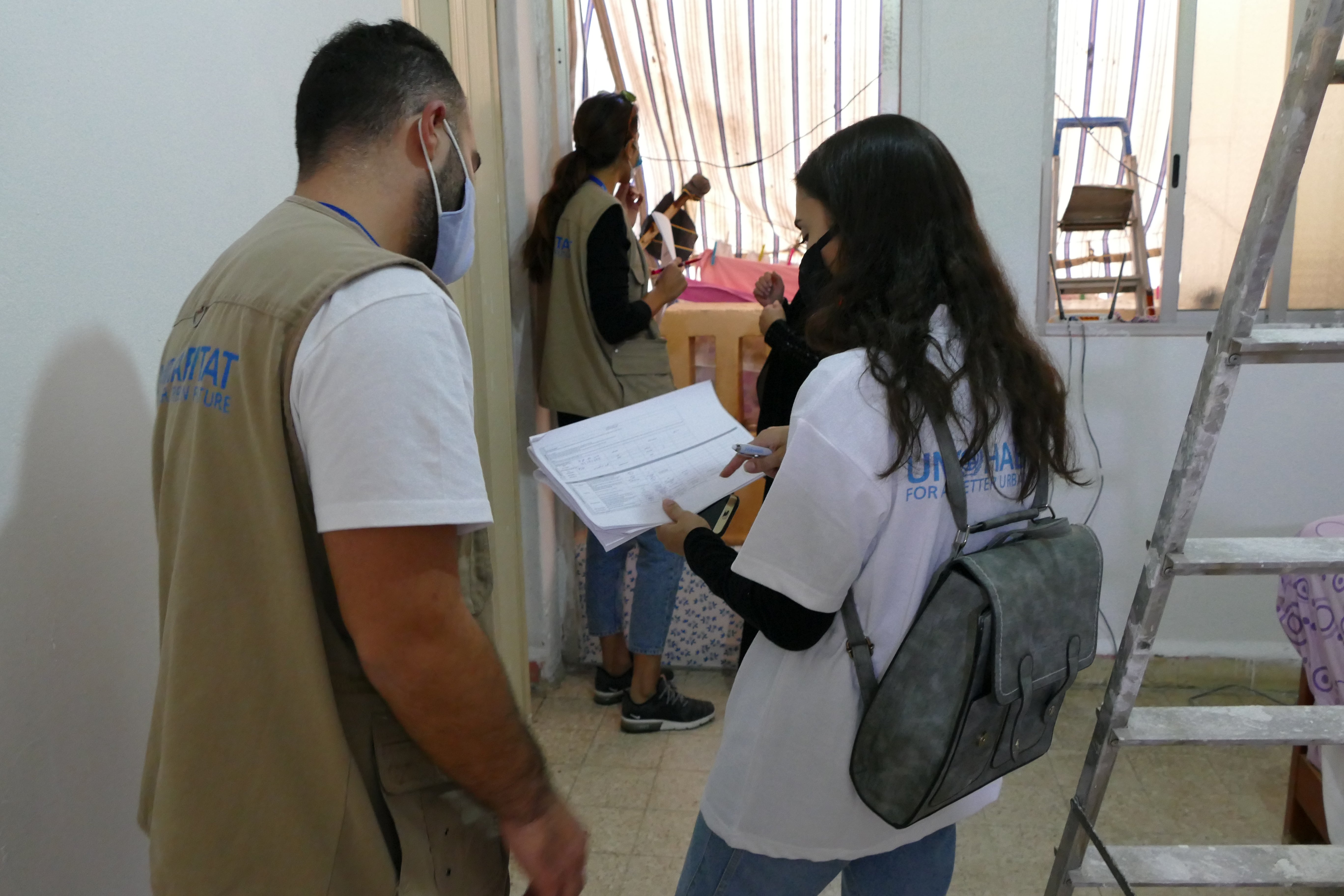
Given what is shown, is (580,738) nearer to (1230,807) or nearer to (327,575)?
(1230,807)

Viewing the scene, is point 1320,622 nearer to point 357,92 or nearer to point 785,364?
point 785,364

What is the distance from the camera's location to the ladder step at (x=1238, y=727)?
1.34 m

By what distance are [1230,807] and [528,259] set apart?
2388 mm

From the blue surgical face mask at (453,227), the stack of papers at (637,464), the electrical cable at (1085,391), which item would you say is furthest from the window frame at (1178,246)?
the blue surgical face mask at (453,227)

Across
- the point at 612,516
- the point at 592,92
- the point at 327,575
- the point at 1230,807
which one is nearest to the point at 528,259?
the point at 592,92

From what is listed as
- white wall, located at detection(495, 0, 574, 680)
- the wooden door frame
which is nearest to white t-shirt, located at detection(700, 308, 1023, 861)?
the wooden door frame

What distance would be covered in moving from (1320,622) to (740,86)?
2.82 m

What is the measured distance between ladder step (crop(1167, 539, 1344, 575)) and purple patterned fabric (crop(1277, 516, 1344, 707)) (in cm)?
68

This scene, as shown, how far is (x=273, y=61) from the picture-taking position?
55.1 inches

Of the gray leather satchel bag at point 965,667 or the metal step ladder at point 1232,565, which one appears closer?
the gray leather satchel bag at point 965,667

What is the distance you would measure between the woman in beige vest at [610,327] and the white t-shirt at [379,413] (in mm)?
1801

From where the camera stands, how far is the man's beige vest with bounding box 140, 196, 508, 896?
0.76 meters

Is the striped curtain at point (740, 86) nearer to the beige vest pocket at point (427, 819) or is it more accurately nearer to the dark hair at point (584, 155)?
the dark hair at point (584, 155)

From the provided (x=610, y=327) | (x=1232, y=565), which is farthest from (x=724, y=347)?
(x=1232, y=565)
